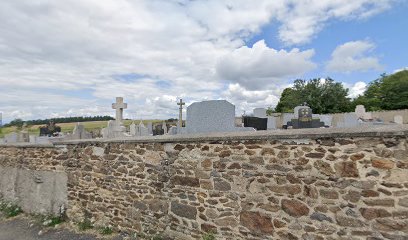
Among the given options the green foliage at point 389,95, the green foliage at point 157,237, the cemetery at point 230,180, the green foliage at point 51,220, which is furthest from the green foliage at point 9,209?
the green foliage at point 389,95

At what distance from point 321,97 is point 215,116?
41252mm

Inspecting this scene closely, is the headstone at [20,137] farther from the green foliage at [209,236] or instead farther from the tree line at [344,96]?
the tree line at [344,96]

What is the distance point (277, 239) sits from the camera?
4363 mm

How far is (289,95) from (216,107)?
1738 inches

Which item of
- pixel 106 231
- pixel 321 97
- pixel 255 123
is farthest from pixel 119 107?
pixel 321 97

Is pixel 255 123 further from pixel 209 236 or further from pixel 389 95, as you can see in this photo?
pixel 389 95

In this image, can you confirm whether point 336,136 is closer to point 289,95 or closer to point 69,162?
point 69,162

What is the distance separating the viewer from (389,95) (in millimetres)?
41750

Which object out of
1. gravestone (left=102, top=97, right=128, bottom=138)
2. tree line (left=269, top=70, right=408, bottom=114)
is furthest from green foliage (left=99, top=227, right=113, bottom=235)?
tree line (left=269, top=70, right=408, bottom=114)

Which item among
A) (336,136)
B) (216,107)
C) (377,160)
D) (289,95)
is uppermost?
(289,95)

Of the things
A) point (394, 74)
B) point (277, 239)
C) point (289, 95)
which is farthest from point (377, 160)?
point (394, 74)

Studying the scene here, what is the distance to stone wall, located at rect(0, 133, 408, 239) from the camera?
3537 millimetres

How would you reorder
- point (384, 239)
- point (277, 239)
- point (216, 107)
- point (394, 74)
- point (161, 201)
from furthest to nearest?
point (394, 74) < point (216, 107) < point (161, 201) < point (277, 239) < point (384, 239)

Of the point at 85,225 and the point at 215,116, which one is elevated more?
the point at 215,116
